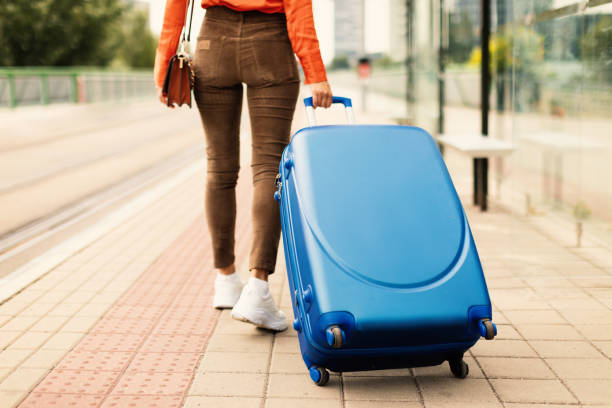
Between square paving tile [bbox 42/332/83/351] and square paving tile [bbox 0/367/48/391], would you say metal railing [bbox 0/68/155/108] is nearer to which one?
square paving tile [bbox 42/332/83/351]

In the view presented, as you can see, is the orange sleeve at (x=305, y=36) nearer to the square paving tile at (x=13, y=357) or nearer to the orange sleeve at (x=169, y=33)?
the orange sleeve at (x=169, y=33)

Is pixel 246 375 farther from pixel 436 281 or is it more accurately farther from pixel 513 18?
pixel 513 18

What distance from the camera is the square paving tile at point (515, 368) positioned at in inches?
107

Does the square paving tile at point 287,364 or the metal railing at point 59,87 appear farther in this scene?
the metal railing at point 59,87

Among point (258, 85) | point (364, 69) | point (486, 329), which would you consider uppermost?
point (364, 69)

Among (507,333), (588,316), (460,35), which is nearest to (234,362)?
(507,333)

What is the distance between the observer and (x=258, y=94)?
10.2 ft

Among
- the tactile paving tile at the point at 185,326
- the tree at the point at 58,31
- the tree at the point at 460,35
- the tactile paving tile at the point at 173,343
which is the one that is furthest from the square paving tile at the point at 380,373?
the tree at the point at 58,31

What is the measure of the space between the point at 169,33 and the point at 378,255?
145 cm

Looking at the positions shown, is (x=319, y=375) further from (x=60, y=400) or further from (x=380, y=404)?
(x=60, y=400)

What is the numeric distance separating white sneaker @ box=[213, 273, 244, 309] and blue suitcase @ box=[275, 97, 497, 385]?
2.69 ft

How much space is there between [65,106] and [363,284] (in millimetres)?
23957

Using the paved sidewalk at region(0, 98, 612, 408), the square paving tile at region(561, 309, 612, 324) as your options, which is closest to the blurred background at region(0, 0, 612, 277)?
the paved sidewalk at region(0, 98, 612, 408)

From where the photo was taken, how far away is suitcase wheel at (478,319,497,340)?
7.83 feet
